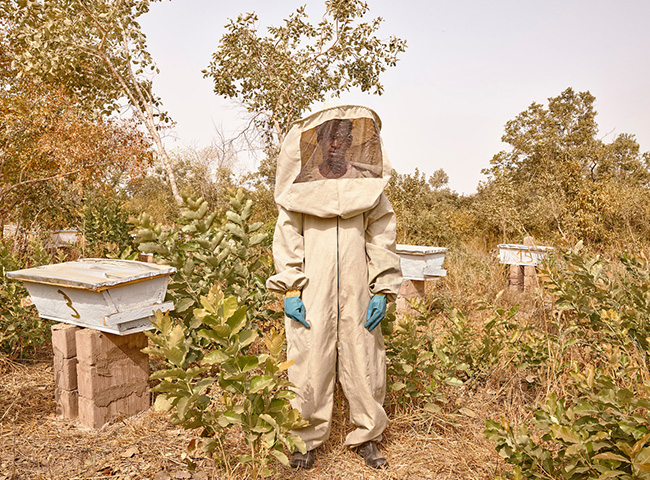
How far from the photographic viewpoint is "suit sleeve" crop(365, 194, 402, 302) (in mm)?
2389

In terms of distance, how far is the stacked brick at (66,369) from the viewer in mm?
2752

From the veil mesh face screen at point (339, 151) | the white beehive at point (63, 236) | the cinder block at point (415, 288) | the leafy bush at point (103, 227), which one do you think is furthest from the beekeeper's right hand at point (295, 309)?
the white beehive at point (63, 236)

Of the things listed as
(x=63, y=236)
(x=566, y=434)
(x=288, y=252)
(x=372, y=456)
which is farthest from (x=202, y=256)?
(x=63, y=236)

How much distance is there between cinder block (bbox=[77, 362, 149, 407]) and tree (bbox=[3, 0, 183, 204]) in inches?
181

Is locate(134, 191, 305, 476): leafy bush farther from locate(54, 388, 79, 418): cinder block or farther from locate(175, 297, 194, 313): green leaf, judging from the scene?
locate(54, 388, 79, 418): cinder block

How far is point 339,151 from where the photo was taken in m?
2.43

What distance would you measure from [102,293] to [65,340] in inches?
21.4

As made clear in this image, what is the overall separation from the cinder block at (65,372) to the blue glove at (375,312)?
2.04 metres

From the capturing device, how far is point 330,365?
7.54ft

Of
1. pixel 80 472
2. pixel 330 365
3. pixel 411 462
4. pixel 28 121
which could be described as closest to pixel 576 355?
pixel 411 462

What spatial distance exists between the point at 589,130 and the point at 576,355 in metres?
23.3

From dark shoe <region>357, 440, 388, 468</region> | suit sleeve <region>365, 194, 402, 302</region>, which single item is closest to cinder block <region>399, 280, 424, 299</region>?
suit sleeve <region>365, 194, 402, 302</region>

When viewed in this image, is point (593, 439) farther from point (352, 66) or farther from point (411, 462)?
point (352, 66)

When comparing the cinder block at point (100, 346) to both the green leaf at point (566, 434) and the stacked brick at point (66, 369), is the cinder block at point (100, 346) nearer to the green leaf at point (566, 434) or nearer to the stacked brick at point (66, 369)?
the stacked brick at point (66, 369)
